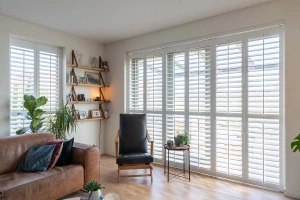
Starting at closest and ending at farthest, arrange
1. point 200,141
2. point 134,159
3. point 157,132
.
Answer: point 134,159, point 200,141, point 157,132

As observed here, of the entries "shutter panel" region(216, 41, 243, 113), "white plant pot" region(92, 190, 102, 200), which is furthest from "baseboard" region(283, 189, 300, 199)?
"white plant pot" region(92, 190, 102, 200)

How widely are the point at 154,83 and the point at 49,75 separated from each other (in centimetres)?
209

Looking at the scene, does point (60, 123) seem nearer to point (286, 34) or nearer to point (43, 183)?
point (43, 183)

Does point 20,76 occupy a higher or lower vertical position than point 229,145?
higher

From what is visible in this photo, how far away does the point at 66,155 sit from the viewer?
2.78 metres

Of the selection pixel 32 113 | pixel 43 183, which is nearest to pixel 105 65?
pixel 32 113

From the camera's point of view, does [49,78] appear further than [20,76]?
Yes

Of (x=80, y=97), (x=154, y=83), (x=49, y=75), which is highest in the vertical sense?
(x=49, y=75)

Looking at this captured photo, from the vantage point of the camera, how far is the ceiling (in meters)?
2.85

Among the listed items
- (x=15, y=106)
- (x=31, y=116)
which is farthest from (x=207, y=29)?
(x=15, y=106)

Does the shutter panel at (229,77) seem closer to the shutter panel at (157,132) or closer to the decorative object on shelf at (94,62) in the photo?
the shutter panel at (157,132)

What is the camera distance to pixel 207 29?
3408mm

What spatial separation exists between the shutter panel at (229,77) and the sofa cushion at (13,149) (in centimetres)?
290

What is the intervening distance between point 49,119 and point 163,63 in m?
2.43
